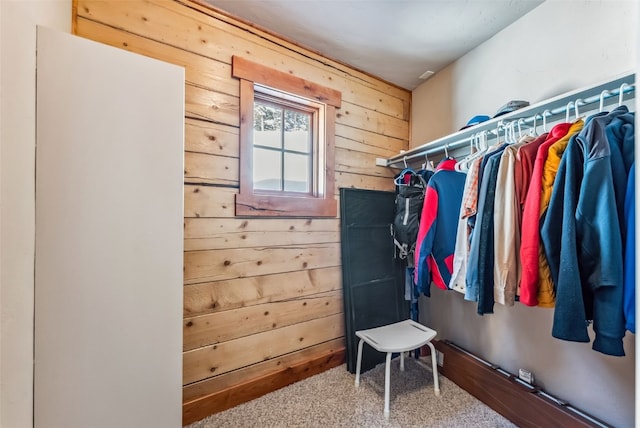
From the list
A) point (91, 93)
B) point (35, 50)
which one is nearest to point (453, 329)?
point (91, 93)

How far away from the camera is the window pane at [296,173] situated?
201 centimetres

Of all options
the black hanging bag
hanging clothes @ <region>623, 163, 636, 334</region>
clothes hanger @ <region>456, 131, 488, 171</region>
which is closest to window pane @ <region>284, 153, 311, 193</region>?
the black hanging bag

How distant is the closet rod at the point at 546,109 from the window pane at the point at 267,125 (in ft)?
3.43

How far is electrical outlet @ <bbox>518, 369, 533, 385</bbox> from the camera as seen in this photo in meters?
1.55

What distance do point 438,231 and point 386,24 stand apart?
1350mm

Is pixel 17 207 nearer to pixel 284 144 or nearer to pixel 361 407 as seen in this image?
pixel 284 144

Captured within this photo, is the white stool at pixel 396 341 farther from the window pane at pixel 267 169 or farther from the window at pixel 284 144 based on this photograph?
the window pane at pixel 267 169

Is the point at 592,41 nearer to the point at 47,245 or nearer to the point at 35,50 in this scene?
the point at 35,50

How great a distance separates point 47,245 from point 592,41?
2504mm

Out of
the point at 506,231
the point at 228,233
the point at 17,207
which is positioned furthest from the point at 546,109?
the point at 17,207

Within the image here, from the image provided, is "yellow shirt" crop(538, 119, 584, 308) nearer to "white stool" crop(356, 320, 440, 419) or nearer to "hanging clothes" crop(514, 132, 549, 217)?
"hanging clothes" crop(514, 132, 549, 217)

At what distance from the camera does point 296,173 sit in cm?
205

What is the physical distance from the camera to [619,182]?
90 cm

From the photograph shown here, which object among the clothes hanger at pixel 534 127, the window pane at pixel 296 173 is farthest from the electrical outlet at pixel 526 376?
the window pane at pixel 296 173
